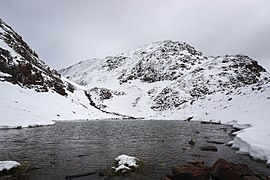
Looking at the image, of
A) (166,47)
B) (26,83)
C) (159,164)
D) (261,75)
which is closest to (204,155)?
(159,164)

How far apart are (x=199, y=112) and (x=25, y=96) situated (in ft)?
149

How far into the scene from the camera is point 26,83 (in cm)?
5862

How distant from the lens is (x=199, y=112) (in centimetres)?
6344

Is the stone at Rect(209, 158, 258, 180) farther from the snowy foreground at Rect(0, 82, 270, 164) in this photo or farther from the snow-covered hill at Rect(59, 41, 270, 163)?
the snow-covered hill at Rect(59, 41, 270, 163)

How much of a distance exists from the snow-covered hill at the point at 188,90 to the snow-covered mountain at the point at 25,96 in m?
23.7

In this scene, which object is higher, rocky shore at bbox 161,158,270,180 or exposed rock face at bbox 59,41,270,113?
exposed rock face at bbox 59,41,270,113

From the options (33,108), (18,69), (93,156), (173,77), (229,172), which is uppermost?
(173,77)

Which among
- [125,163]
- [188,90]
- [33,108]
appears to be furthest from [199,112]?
[125,163]

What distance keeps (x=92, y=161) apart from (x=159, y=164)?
5185mm

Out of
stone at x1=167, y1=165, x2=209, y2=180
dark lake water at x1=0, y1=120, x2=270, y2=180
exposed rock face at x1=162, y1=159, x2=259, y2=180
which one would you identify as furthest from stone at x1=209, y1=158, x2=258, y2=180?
dark lake water at x1=0, y1=120, x2=270, y2=180

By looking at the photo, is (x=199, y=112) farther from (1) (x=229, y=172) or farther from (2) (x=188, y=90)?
(1) (x=229, y=172)

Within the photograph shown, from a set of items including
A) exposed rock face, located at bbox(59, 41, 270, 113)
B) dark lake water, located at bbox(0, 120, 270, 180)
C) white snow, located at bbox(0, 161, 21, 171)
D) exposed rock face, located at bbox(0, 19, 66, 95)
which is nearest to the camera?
white snow, located at bbox(0, 161, 21, 171)

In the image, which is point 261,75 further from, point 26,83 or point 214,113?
point 26,83

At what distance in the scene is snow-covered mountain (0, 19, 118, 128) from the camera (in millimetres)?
40031
